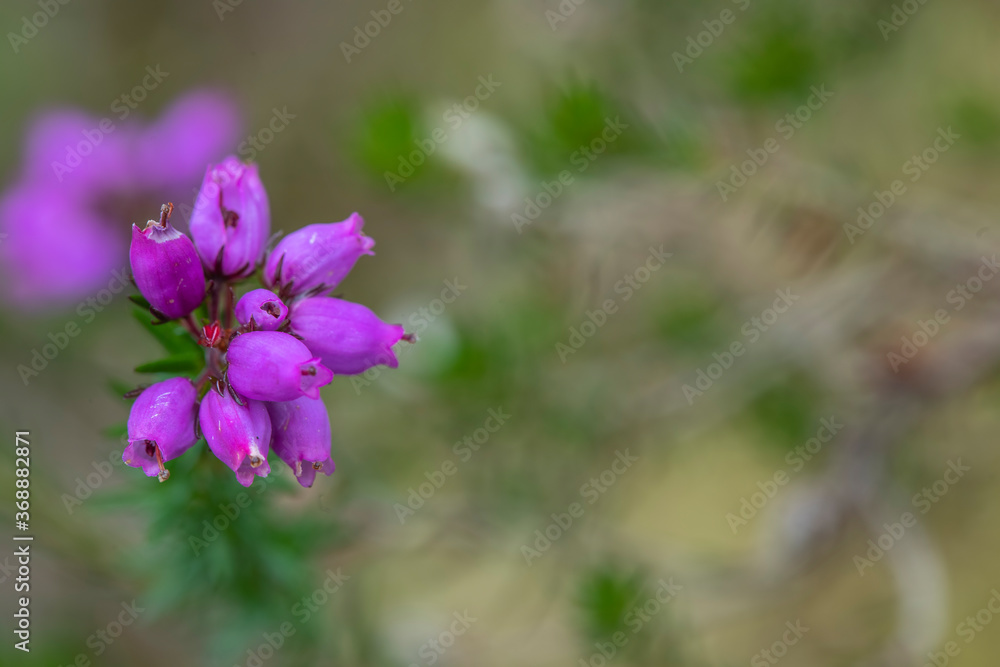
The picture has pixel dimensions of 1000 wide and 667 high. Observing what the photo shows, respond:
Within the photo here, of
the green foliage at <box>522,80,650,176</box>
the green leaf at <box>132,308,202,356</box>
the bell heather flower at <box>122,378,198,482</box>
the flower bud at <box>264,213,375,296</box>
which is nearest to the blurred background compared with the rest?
the green foliage at <box>522,80,650,176</box>

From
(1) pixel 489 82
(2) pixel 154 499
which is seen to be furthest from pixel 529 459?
(1) pixel 489 82

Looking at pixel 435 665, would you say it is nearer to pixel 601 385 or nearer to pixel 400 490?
pixel 400 490

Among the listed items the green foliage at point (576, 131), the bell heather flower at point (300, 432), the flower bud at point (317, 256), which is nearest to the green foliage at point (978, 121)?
the green foliage at point (576, 131)

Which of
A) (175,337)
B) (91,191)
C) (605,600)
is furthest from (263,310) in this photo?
(91,191)

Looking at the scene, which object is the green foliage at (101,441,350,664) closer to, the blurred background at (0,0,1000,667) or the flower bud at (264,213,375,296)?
the blurred background at (0,0,1000,667)

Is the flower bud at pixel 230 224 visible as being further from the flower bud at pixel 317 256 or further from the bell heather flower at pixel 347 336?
the bell heather flower at pixel 347 336
